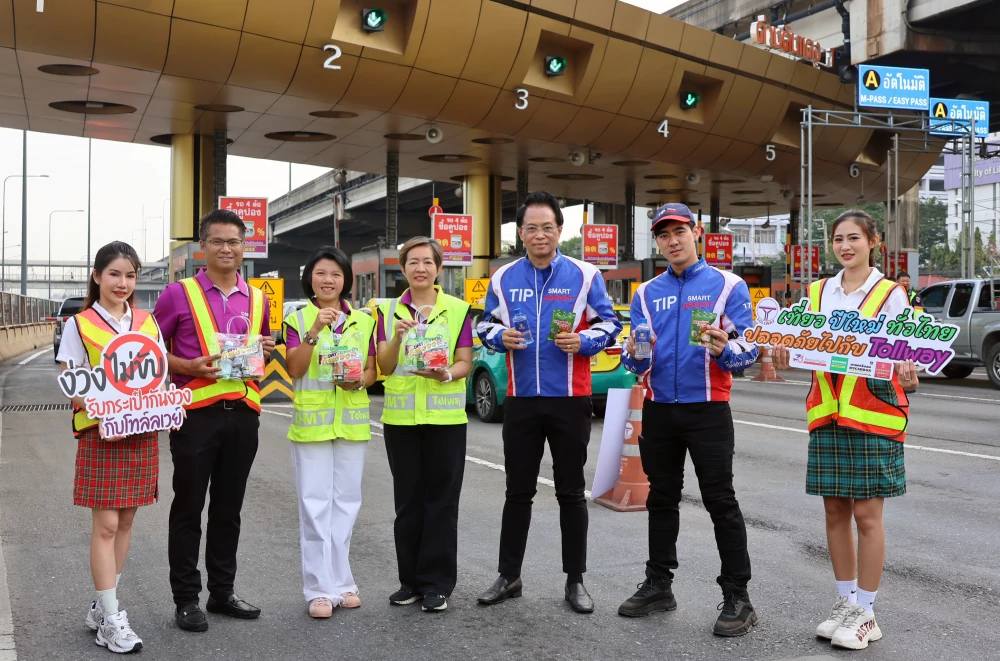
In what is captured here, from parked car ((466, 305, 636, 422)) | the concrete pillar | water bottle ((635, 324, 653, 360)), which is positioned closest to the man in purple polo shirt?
water bottle ((635, 324, 653, 360))

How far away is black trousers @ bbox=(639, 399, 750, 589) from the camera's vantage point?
508 centimetres

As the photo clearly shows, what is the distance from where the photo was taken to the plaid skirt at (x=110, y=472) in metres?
4.73

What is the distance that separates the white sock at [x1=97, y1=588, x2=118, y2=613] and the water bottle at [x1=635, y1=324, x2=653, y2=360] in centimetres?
271

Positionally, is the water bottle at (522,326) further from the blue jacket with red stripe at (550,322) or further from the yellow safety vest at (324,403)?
the yellow safety vest at (324,403)

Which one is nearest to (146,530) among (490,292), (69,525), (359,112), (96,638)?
(69,525)

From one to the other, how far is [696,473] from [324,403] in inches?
75.7

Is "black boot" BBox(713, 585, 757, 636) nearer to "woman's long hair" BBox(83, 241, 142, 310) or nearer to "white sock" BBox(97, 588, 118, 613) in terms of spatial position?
"white sock" BBox(97, 588, 118, 613)

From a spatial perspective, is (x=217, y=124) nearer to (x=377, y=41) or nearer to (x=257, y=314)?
(x=377, y=41)

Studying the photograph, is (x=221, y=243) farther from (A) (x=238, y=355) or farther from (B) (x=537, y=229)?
(B) (x=537, y=229)

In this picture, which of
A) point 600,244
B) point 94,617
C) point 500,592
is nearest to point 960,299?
point 600,244

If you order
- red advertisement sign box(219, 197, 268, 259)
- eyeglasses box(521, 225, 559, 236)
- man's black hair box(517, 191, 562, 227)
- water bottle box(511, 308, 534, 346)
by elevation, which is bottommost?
water bottle box(511, 308, 534, 346)

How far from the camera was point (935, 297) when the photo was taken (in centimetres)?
2097

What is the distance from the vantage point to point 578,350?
528 centimetres

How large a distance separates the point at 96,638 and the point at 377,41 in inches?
626
